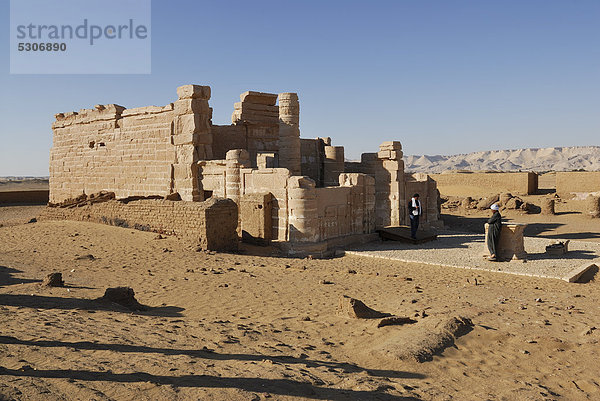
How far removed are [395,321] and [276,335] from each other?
1.82 metres

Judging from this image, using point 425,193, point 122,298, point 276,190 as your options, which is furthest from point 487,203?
point 122,298

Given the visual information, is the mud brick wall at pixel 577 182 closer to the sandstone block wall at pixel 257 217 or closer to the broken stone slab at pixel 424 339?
the sandstone block wall at pixel 257 217

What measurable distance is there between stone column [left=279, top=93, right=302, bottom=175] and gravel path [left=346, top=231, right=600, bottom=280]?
15.5 ft

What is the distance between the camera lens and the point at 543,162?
15500 centimetres

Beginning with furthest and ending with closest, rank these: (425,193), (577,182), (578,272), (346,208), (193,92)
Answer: (577,182) < (425,193) < (193,92) < (346,208) < (578,272)

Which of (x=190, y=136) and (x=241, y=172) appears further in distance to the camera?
(x=190, y=136)

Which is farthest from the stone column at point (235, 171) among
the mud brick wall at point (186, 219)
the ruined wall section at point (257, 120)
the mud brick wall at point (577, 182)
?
the mud brick wall at point (577, 182)

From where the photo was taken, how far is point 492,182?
34344 millimetres

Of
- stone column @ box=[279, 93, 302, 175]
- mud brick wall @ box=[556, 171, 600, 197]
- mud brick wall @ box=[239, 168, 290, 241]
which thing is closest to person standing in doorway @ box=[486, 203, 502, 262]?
mud brick wall @ box=[239, 168, 290, 241]

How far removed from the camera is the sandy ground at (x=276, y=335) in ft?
14.6

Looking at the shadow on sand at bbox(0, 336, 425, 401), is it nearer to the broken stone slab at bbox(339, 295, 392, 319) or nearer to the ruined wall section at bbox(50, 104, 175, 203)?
the broken stone slab at bbox(339, 295, 392, 319)

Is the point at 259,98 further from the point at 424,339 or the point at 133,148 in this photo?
the point at 424,339

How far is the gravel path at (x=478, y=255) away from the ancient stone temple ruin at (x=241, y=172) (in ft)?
5.10

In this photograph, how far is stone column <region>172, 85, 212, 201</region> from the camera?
16703mm
